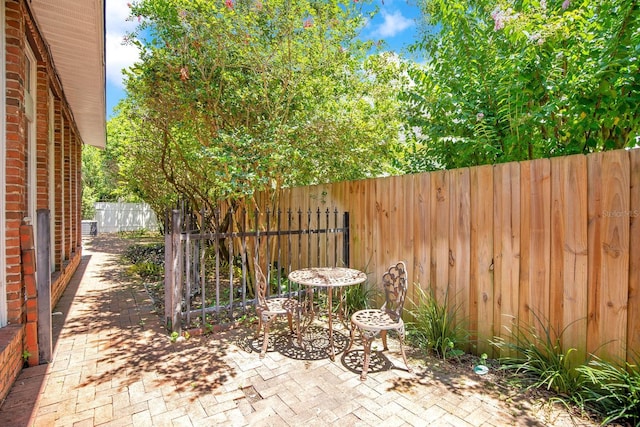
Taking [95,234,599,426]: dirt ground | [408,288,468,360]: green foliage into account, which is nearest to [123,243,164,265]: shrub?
[95,234,599,426]: dirt ground

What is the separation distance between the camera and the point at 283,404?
8.27ft

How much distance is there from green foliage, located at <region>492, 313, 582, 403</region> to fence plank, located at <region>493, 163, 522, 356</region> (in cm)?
11

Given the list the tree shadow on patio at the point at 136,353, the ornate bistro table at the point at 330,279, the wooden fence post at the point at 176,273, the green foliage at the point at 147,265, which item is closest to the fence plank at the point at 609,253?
the ornate bistro table at the point at 330,279

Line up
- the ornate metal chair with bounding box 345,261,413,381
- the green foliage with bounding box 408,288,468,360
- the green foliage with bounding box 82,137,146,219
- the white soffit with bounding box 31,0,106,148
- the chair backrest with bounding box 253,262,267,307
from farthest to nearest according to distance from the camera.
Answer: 1. the green foliage with bounding box 82,137,146,219
2. the white soffit with bounding box 31,0,106,148
3. the chair backrest with bounding box 253,262,267,307
4. the green foliage with bounding box 408,288,468,360
5. the ornate metal chair with bounding box 345,261,413,381

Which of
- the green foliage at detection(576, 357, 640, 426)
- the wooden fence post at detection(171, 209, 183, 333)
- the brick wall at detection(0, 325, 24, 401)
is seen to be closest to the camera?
the green foliage at detection(576, 357, 640, 426)

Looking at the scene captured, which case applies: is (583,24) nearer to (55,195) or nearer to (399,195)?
(399,195)

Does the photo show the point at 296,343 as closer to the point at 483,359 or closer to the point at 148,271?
the point at 483,359

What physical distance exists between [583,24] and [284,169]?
3717mm

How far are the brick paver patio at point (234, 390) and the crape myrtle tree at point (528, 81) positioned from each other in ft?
8.06

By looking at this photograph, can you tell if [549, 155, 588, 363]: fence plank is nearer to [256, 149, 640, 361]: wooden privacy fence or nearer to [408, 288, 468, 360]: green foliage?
[256, 149, 640, 361]: wooden privacy fence

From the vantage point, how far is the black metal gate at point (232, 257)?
3891 mm

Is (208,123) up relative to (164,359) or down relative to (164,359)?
up

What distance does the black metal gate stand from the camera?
389 centimetres

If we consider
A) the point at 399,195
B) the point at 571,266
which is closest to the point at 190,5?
the point at 399,195
